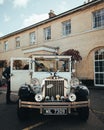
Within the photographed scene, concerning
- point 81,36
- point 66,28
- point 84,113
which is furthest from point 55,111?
point 66,28

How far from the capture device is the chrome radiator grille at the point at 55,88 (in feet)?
20.3

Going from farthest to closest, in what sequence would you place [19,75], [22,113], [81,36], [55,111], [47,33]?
1. [47,33]
2. [81,36]
3. [19,75]
4. [22,113]
5. [55,111]

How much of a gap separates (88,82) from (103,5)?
6338mm

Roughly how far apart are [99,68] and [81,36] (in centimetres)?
334

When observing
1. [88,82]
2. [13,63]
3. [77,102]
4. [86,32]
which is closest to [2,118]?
[77,102]

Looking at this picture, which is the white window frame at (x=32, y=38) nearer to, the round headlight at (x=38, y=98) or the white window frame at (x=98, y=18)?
the white window frame at (x=98, y=18)

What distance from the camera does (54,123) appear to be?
19.8ft

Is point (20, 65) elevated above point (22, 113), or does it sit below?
above

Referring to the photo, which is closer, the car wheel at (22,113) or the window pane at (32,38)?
the car wheel at (22,113)

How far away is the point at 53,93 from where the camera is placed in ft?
20.3

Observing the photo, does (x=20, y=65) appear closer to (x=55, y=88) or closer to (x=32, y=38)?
(x=55, y=88)

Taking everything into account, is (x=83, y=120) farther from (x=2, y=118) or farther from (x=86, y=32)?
(x=86, y=32)

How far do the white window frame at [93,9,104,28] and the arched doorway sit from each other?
217 centimetres

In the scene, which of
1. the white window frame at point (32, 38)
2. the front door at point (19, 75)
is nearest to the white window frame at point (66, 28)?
the white window frame at point (32, 38)
